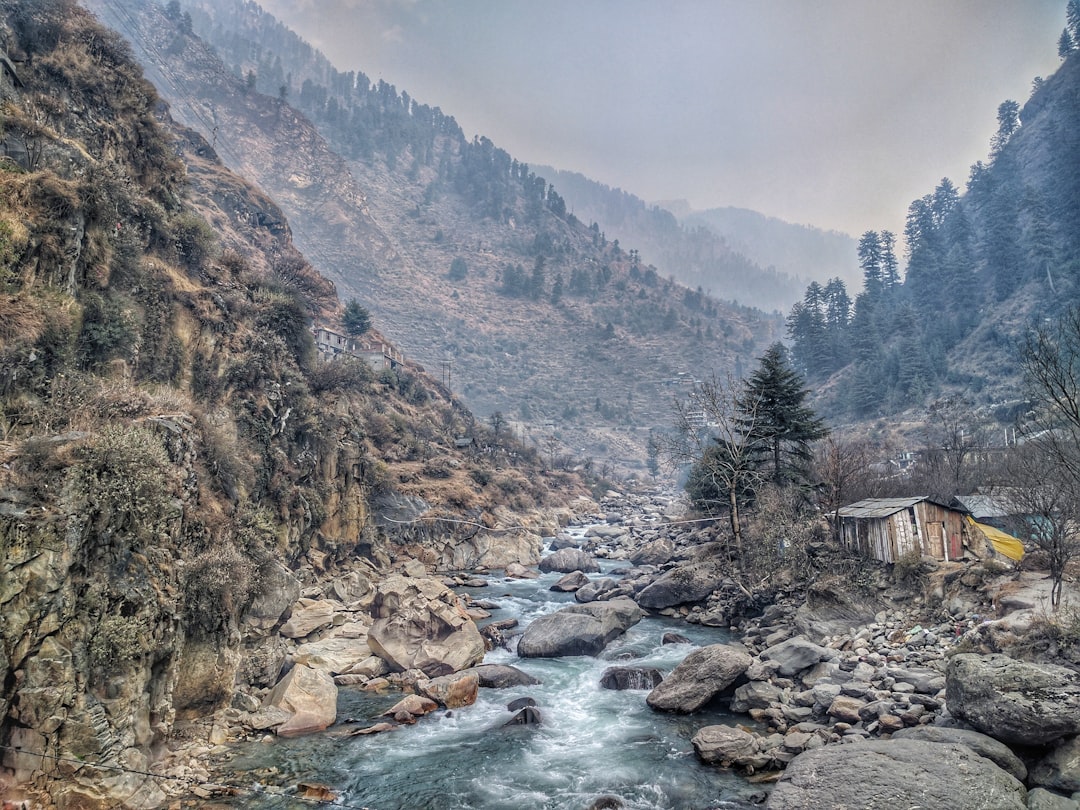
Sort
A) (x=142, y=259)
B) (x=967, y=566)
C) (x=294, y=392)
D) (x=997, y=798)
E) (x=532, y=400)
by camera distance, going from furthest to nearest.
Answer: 1. (x=532, y=400)
2. (x=294, y=392)
3. (x=142, y=259)
4. (x=967, y=566)
5. (x=997, y=798)

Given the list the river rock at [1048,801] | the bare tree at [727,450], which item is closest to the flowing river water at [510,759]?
the river rock at [1048,801]

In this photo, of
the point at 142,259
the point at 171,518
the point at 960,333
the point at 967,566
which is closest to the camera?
the point at 171,518

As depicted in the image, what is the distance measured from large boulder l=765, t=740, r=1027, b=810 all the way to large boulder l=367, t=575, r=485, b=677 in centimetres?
1073

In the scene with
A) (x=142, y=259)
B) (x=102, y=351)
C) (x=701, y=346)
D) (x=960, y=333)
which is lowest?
(x=102, y=351)

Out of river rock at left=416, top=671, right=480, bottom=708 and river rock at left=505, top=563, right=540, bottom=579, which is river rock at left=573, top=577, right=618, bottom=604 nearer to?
river rock at left=505, top=563, right=540, bottom=579

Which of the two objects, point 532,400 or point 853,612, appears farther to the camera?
point 532,400

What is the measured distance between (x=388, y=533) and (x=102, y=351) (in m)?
18.1

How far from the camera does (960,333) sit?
70.3 meters

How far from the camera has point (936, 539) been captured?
68.1 ft

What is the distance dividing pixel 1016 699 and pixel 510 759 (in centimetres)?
1009

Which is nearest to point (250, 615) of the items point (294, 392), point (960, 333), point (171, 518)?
point (171, 518)

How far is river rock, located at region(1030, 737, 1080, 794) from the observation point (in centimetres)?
915

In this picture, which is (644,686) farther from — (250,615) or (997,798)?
(250,615)

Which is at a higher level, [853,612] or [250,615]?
[250,615]
